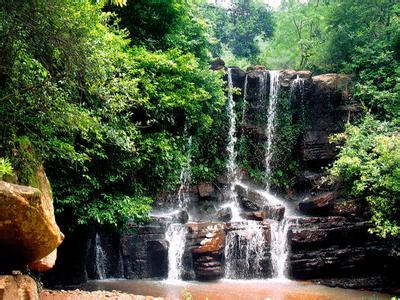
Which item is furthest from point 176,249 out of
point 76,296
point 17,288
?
point 17,288

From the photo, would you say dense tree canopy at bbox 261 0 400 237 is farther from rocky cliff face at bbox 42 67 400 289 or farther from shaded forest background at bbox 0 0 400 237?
rocky cliff face at bbox 42 67 400 289

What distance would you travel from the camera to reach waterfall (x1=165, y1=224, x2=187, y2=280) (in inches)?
589

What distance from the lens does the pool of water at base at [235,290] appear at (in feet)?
39.1

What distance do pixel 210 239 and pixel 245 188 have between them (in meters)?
6.01

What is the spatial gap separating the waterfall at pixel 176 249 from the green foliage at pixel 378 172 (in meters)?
6.53

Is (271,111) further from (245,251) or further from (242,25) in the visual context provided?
(242,25)

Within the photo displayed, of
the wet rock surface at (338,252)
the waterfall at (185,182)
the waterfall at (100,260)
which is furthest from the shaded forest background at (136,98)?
the waterfall at (100,260)

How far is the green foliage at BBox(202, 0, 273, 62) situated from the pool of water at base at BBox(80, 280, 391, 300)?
22664 millimetres

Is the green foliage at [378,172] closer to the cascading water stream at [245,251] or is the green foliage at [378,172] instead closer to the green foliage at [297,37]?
the cascading water stream at [245,251]

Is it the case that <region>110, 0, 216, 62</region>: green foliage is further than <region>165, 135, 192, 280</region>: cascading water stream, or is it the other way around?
<region>165, 135, 192, 280</region>: cascading water stream

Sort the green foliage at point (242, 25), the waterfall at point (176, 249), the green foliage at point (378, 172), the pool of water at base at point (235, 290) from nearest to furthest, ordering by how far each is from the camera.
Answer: the pool of water at base at point (235, 290) < the green foliage at point (378, 172) < the waterfall at point (176, 249) < the green foliage at point (242, 25)

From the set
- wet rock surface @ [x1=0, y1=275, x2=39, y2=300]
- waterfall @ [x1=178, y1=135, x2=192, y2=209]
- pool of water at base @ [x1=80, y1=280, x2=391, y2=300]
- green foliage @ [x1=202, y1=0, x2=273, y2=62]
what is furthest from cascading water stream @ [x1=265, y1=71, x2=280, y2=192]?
wet rock surface @ [x1=0, y1=275, x2=39, y2=300]

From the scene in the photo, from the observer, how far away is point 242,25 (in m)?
33.9

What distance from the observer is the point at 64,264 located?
11.9m
